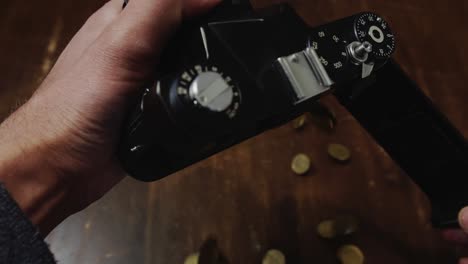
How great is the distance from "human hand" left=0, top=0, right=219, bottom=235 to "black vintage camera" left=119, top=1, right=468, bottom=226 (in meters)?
0.02

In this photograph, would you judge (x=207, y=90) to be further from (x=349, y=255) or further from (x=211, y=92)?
(x=349, y=255)

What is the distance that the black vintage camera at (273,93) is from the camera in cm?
29

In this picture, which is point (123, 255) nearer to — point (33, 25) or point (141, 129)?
point (141, 129)

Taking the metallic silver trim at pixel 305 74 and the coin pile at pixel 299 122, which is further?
the coin pile at pixel 299 122

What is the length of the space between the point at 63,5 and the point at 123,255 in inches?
16.9

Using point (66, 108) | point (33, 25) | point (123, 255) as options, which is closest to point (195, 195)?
point (123, 255)

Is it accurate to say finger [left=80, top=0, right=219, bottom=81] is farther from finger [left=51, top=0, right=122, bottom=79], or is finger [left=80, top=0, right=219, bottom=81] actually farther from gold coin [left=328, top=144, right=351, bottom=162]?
gold coin [left=328, top=144, right=351, bottom=162]

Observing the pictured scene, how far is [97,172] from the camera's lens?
0.47 m

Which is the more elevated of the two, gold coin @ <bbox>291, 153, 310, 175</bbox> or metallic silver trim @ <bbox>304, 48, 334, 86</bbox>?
metallic silver trim @ <bbox>304, 48, 334, 86</bbox>

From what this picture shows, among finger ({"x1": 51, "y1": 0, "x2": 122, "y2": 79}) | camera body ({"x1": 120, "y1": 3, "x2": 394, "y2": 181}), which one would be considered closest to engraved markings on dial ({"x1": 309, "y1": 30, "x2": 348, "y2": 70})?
camera body ({"x1": 120, "y1": 3, "x2": 394, "y2": 181})

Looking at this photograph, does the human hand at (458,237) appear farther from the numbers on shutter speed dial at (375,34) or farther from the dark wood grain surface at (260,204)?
the numbers on shutter speed dial at (375,34)

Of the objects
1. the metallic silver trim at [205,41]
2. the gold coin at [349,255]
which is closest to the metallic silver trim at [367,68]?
the metallic silver trim at [205,41]

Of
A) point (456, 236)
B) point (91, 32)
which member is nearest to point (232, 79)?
point (91, 32)

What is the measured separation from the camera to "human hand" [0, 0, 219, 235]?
38 centimetres
